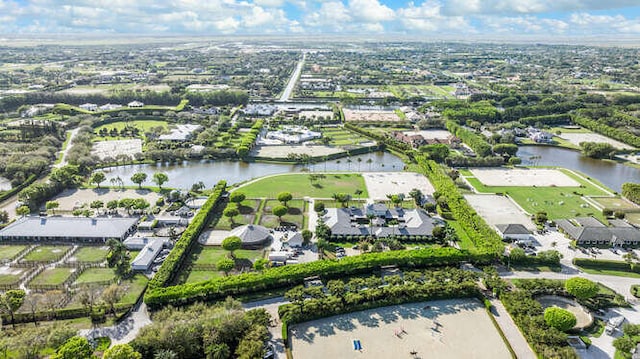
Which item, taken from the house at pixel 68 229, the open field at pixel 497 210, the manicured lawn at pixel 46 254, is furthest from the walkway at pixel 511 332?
the manicured lawn at pixel 46 254

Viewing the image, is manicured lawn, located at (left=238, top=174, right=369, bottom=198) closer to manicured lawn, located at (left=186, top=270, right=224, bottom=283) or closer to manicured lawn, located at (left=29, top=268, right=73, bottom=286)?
manicured lawn, located at (left=186, top=270, right=224, bottom=283)

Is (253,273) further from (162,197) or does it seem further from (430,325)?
(162,197)

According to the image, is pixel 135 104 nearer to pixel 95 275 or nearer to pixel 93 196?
pixel 93 196

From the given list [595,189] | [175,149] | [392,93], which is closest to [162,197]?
[175,149]

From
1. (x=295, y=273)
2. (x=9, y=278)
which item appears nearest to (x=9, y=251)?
(x=9, y=278)

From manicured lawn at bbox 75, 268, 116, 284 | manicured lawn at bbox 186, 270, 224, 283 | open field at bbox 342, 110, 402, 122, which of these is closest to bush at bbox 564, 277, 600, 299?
manicured lawn at bbox 186, 270, 224, 283
